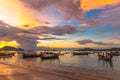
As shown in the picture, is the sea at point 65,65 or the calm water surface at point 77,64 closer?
the sea at point 65,65

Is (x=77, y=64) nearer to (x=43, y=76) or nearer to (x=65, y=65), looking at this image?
(x=65, y=65)

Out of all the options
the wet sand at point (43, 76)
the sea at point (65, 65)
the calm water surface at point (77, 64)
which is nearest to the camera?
the wet sand at point (43, 76)

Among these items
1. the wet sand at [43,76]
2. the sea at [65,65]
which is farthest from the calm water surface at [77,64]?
the wet sand at [43,76]

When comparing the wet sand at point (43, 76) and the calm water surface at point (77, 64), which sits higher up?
the wet sand at point (43, 76)

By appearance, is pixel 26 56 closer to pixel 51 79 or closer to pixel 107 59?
pixel 107 59

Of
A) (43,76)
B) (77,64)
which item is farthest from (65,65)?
(43,76)

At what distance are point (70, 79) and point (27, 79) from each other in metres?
4.22

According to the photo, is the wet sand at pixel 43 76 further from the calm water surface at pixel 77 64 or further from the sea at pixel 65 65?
the calm water surface at pixel 77 64

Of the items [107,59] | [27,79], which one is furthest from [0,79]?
[107,59]

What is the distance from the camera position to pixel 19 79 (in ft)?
67.1

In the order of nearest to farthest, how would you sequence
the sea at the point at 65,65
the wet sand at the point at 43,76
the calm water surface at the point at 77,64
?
the wet sand at the point at 43,76
the sea at the point at 65,65
the calm water surface at the point at 77,64

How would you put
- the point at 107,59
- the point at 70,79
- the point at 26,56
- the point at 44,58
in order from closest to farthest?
the point at 70,79, the point at 107,59, the point at 44,58, the point at 26,56

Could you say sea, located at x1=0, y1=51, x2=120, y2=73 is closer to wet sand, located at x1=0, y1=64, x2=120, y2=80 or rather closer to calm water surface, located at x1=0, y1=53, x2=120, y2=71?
calm water surface, located at x1=0, y1=53, x2=120, y2=71

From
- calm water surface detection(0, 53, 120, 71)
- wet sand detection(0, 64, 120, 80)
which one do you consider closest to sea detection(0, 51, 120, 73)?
calm water surface detection(0, 53, 120, 71)
